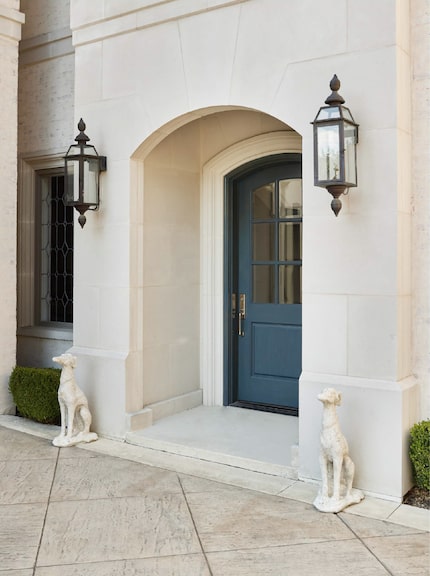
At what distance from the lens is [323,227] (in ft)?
14.7

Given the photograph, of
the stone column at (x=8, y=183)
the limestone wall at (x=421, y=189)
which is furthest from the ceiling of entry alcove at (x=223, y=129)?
the stone column at (x=8, y=183)

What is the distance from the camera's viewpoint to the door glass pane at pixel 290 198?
600 centimetres

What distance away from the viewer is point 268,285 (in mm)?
6207

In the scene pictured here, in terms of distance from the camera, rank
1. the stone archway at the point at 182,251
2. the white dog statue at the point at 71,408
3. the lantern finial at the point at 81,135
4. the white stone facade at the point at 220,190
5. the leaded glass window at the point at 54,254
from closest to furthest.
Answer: the white stone facade at the point at 220,190, the white dog statue at the point at 71,408, the lantern finial at the point at 81,135, the stone archway at the point at 182,251, the leaded glass window at the point at 54,254

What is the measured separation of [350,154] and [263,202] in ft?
6.66

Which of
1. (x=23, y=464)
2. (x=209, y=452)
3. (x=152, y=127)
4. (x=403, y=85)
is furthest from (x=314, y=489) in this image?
→ (x=152, y=127)

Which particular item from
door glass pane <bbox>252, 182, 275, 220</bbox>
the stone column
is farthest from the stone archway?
the stone column

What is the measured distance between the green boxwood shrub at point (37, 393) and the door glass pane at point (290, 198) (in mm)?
2706

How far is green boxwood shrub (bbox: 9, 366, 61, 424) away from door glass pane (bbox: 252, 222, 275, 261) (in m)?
2.29

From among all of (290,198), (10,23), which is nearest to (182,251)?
(290,198)

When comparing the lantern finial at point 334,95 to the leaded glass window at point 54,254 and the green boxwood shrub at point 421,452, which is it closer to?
the green boxwood shrub at point 421,452

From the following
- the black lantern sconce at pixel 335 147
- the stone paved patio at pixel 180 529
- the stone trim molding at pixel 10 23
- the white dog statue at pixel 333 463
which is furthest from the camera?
the stone trim molding at pixel 10 23

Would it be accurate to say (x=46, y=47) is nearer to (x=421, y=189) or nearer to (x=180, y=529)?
(x=421, y=189)

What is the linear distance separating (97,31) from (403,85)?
2934 millimetres
